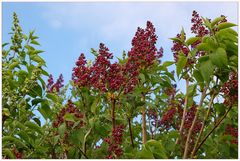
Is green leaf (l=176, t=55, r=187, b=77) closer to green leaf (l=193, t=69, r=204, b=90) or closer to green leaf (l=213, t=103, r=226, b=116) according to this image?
green leaf (l=193, t=69, r=204, b=90)

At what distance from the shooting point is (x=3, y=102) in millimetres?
3449

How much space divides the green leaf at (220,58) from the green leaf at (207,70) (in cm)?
5

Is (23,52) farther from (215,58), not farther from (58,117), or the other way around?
(215,58)

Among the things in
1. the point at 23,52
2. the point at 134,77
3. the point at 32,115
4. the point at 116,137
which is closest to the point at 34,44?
the point at 23,52

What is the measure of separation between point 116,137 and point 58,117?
755 mm

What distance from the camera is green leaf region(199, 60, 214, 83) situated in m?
3.21

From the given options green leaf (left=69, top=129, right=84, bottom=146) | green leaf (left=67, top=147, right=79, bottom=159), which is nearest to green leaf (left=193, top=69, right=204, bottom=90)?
green leaf (left=69, top=129, right=84, bottom=146)

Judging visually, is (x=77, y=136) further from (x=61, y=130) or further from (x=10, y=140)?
(x=10, y=140)

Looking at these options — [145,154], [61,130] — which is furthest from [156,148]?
[61,130]

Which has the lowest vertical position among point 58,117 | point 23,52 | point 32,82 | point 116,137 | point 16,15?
point 116,137

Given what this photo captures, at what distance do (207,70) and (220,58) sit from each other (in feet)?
0.43

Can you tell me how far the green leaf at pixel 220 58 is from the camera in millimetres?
3156

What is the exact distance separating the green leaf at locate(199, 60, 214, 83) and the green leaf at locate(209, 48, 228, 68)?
54 millimetres

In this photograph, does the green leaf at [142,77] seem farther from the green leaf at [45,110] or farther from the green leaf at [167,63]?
the green leaf at [45,110]
